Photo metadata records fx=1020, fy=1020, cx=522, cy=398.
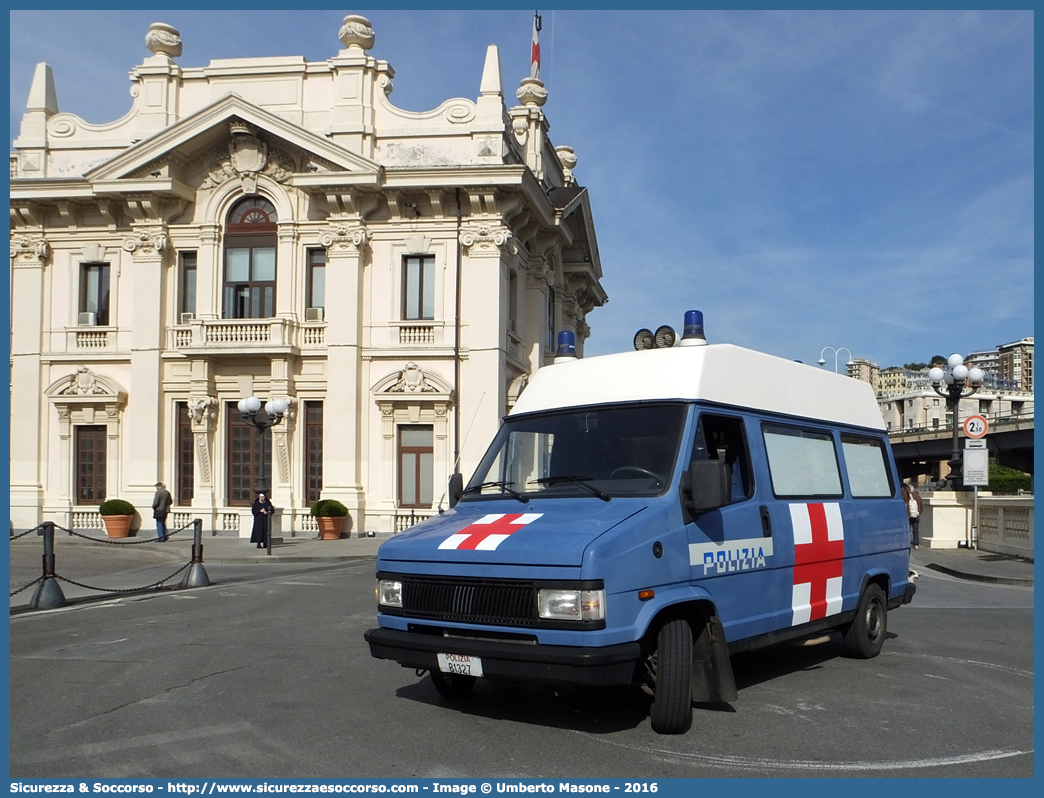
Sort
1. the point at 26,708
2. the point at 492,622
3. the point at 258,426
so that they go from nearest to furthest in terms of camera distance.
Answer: the point at 492,622
the point at 26,708
the point at 258,426

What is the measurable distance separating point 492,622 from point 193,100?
29.9 m

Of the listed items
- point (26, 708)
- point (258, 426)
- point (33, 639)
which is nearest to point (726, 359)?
point (26, 708)

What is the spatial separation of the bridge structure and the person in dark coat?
49254 millimetres

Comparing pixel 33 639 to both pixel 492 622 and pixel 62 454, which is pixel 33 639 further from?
pixel 62 454

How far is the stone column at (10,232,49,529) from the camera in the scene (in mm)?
32250

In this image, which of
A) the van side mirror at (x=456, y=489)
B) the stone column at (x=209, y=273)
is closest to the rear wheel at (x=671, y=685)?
the van side mirror at (x=456, y=489)

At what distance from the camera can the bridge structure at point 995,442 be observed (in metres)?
68.8

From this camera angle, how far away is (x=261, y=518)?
82.5 feet

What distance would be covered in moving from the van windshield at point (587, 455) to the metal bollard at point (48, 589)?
28.0 feet

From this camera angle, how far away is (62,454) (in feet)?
106

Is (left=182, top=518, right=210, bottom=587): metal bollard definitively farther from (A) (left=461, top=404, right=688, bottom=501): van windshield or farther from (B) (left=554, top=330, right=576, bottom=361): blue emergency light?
(A) (left=461, top=404, right=688, bottom=501): van windshield

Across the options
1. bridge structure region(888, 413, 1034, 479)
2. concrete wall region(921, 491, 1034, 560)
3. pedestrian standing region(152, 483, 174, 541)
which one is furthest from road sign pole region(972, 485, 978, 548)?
bridge structure region(888, 413, 1034, 479)

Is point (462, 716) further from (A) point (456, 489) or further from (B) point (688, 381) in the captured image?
(B) point (688, 381)

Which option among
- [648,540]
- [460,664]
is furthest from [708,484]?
[460,664]
